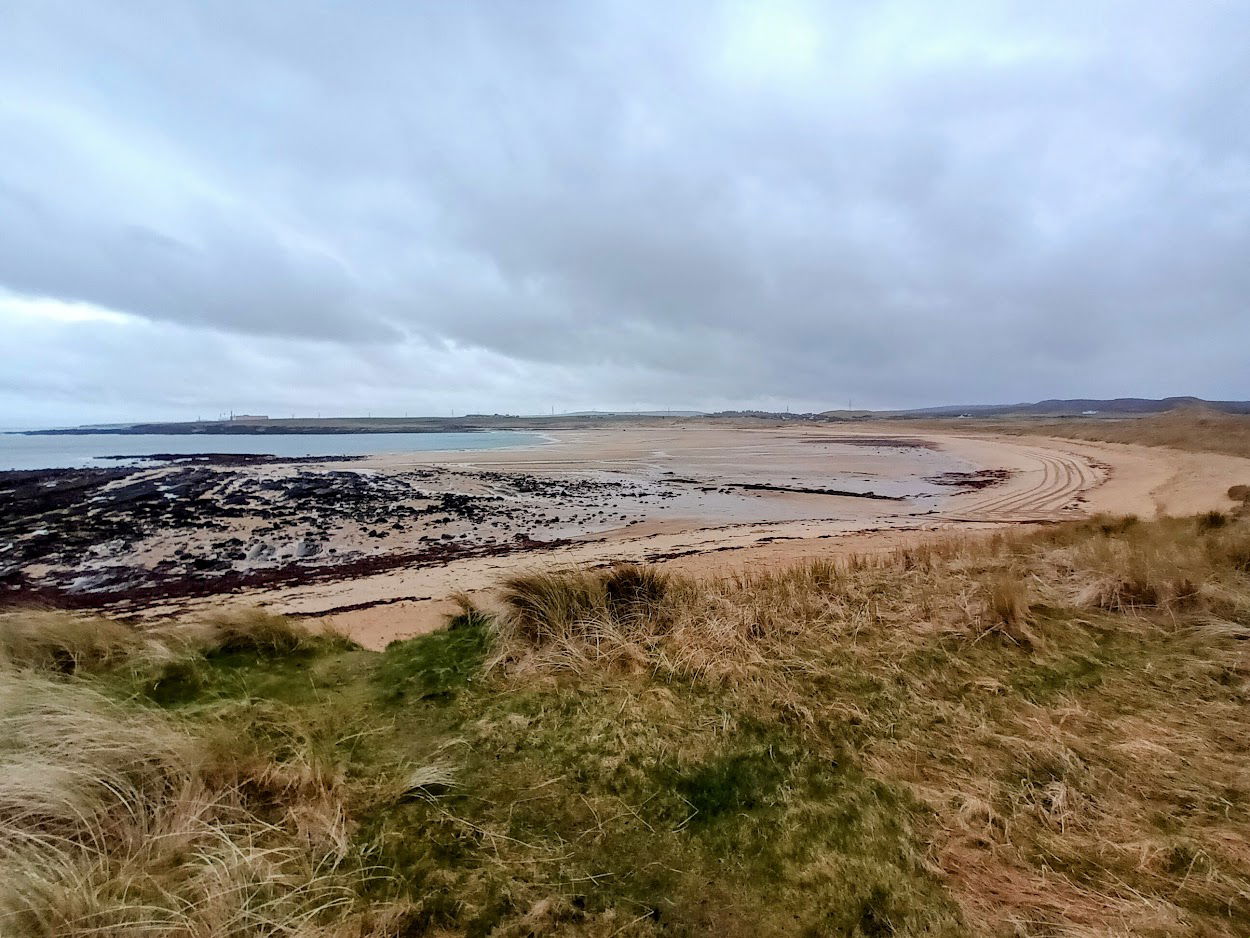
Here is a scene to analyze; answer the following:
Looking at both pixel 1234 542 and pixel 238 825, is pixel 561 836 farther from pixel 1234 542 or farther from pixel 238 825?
pixel 1234 542

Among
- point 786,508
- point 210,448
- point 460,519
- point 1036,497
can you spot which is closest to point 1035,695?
point 786,508

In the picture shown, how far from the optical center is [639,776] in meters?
3.12

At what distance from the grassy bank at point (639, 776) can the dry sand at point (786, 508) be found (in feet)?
7.67

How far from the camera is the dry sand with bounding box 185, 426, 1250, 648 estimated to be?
10.8 m

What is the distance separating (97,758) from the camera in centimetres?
272

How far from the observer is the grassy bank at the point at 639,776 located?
83.9 inches

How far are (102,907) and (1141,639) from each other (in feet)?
23.3

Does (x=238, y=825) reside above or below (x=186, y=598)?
above

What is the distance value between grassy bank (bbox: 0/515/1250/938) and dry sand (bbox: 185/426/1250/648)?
2.34 meters

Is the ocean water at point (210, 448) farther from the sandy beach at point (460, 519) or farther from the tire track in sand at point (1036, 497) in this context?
the tire track in sand at point (1036, 497)

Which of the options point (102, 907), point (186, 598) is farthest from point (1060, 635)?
point (186, 598)

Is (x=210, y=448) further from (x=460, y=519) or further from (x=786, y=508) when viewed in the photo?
(x=786, y=508)

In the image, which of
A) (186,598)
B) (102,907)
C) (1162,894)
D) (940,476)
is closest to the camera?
(102,907)

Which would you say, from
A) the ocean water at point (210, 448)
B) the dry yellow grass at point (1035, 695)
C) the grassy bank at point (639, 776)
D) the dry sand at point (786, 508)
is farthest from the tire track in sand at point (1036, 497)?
the ocean water at point (210, 448)
